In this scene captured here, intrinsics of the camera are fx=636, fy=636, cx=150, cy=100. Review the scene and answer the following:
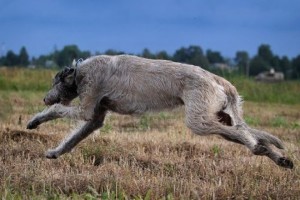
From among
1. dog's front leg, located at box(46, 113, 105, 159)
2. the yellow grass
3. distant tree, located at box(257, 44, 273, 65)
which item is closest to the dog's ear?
dog's front leg, located at box(46, 113, 105, 159)

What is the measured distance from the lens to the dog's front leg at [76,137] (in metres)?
8.01

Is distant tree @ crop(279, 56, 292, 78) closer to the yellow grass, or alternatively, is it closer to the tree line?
the tree line

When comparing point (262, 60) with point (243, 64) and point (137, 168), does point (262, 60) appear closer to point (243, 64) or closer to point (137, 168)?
point (243, 64)

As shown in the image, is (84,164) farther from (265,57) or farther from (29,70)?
(265,57)

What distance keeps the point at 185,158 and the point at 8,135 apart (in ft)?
8.64

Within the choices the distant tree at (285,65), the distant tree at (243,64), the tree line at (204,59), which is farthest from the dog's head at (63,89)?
the distant tree at (285,65)

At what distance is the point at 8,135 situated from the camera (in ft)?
30.3

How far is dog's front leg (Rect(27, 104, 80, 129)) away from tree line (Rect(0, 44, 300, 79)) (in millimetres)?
11859

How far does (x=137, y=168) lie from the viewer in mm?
7410

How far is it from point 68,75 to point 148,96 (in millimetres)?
1209

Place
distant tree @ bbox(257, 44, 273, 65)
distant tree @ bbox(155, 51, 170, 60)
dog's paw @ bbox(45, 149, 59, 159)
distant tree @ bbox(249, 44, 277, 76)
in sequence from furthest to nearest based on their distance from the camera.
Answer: distant tree @ bbox(257, 44, 273, 65)
distant tree @ bbox(249, 44, 277, 76)
distant tree @ bbox(155, 51, 170, 60)
dog's paw @ bbox(45, 149, 59, 159)

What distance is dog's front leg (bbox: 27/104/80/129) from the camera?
8031 mm

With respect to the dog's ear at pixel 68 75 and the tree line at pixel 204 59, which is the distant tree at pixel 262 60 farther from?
the dog's ear at pixel 68 75

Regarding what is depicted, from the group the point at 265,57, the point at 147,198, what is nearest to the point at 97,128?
the point at 147,198
